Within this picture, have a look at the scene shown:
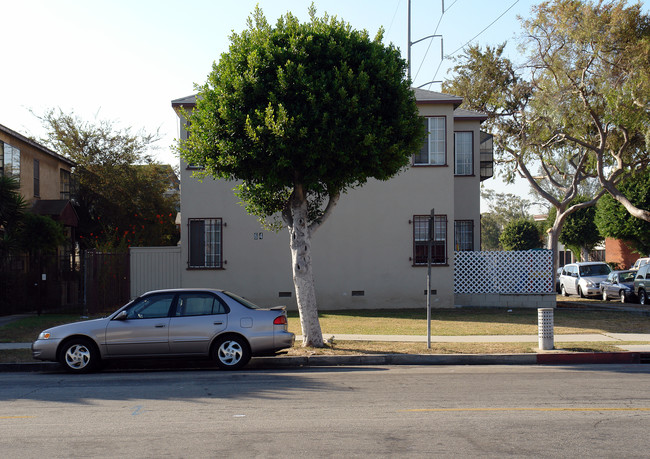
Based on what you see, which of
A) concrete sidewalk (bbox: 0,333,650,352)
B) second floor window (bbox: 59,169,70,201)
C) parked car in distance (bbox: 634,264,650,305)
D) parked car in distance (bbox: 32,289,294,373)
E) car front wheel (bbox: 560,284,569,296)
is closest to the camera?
parked car in distance (bbox: 32,289,294,373)

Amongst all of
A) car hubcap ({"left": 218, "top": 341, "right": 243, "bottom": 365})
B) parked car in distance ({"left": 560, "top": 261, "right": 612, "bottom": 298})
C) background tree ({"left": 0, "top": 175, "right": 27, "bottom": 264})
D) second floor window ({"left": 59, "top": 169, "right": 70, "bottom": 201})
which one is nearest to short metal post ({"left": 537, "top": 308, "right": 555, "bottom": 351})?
car hubcap ({"left": 218, "top": 341, "right": 243, "bottom": 365})

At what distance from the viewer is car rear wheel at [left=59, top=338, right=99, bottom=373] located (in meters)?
11.4

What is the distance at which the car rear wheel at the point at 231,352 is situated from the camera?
37.3 feet

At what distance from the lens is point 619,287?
28359 millimetres

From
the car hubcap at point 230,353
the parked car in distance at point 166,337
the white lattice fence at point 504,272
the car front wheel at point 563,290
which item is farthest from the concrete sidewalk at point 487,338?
the car front wheel at point 563,290

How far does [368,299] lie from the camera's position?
21719 mm

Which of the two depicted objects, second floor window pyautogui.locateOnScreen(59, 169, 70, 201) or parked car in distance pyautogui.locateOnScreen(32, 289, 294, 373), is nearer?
parked car in distance pyautogui.locateOnScreen(32, 289, 294, 373)

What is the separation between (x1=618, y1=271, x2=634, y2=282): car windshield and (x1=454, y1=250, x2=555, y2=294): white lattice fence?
851cm

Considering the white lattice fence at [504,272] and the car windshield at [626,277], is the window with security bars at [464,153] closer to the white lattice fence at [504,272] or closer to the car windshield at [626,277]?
the white lattice fence at [504,272]

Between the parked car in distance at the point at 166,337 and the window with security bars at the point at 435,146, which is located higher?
the window with security bars at the point at 435,146

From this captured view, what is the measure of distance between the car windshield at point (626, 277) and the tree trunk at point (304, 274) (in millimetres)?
20250

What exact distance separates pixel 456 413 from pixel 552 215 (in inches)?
1794

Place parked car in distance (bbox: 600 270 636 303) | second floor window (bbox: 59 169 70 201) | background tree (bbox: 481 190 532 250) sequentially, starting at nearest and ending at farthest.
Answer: parked car in distance (bbox: 600 270 636 303) → second floor window (bbox: 59 169 70 201) → background tree (bbox: 481 190 532 250)

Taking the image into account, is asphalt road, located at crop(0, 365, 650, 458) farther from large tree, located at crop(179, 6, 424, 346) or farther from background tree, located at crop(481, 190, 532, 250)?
background tree, located at crop(481, 190, 532, 250)
